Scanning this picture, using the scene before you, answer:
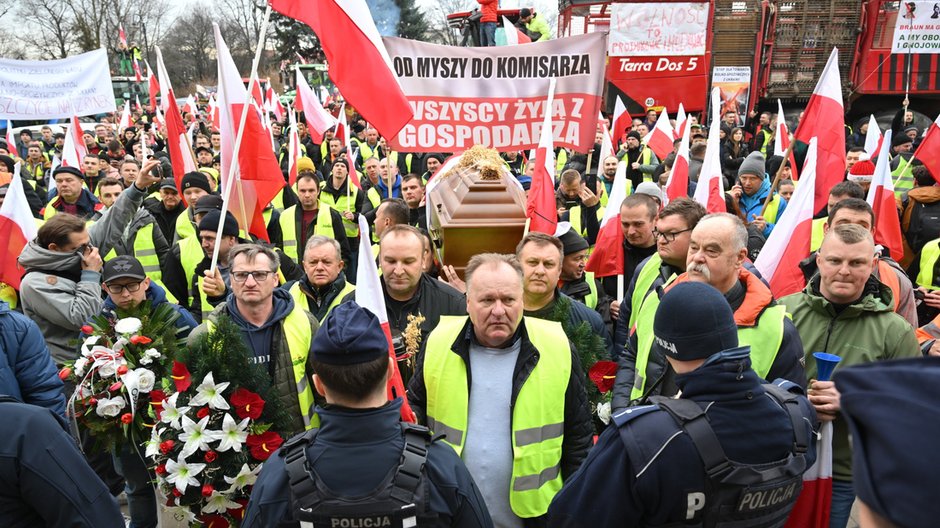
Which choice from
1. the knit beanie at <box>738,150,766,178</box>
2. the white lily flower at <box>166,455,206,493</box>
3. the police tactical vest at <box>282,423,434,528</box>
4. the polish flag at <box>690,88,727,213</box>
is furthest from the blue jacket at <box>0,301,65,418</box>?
the knit beanie at <box>738,150,766,178</box>

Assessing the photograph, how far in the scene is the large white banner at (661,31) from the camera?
16.1m

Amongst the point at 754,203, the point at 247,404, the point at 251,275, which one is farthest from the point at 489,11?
the point at 247,404

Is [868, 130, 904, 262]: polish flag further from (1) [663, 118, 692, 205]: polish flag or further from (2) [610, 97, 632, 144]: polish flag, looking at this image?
(2) [610, 97, 632, 144]: polish flag

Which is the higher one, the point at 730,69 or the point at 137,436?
the point at 730,69

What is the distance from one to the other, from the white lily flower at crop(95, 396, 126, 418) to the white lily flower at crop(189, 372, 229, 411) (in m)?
0.66

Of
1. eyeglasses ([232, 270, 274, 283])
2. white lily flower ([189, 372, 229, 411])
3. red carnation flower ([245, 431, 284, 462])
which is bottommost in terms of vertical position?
red carnation flower ([245, 431, 284, 462])

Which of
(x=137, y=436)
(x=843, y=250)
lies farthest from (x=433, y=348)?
(x=843, y=250)

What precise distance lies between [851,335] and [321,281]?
2.90 meters

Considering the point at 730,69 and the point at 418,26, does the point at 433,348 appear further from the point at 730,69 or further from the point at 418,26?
the point at 418,26

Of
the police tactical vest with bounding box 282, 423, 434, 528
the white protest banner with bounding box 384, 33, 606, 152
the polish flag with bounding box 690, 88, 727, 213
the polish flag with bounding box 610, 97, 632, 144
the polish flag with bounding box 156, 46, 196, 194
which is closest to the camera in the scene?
the police tactical vest with bounding box 282, 423, 434, 528

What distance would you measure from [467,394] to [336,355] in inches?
39.4

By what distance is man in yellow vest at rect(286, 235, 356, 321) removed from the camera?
4.36m

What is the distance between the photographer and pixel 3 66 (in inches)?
424

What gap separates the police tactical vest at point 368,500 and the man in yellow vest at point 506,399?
93 cm
